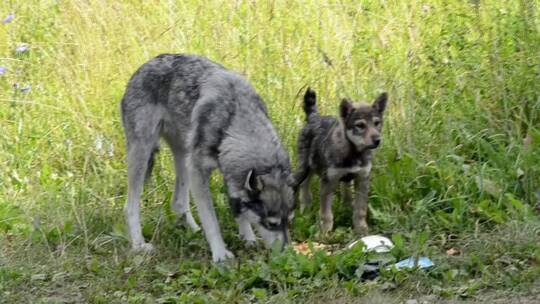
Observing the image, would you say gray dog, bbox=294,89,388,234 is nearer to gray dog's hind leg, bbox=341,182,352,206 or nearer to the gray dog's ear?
gray dog's hind leg, bbox=341,182,352,206

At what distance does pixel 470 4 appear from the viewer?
25.5 ft

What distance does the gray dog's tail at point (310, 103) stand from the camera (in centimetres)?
716

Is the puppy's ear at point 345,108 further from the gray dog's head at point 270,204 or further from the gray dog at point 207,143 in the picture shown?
the gray dog's head at point 270,204

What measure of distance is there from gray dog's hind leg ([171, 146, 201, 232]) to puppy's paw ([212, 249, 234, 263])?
1.82 feet

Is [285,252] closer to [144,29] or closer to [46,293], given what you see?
[46,293]

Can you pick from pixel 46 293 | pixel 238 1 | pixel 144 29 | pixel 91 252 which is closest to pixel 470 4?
pixel 238 1

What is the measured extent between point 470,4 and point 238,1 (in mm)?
2158

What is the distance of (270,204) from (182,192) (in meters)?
1.29

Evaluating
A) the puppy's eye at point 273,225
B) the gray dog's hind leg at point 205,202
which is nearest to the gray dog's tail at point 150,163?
the gray dog's hind leg at point 205,202

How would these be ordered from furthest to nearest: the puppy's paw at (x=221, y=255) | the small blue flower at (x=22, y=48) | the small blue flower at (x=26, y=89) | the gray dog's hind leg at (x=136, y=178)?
the small blue flower at (x=22, y=48)
the small blue flower at (x=26, y=89)
the gray dog's hind leg at (x=136, y=178)
the puppy's paw at (x=221, y=255)

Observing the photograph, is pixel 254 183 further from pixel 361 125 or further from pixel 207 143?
pixel 361 125

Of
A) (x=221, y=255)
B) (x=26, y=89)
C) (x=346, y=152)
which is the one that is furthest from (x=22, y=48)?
(x=346, y=152)

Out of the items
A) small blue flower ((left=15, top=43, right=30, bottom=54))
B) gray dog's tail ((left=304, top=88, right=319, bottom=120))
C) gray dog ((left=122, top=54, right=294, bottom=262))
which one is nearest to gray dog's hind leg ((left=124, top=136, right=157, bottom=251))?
gray dog ((left=122, top=54, right=294, bottom=262))

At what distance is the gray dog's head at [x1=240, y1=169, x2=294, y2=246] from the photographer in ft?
19.7
